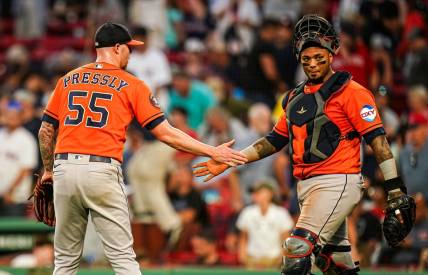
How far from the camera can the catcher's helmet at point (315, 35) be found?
301 inches

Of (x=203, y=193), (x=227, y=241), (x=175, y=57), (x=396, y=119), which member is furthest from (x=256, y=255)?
(x=175, y=57)

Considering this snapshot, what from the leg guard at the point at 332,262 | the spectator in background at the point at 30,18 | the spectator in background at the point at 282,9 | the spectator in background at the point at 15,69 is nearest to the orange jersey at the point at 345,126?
the leg guard at the point at 332,262

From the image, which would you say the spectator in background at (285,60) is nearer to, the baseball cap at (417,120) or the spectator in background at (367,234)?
the baseball cap at (417,120)

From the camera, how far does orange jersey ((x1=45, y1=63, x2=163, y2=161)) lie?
7.53 meters

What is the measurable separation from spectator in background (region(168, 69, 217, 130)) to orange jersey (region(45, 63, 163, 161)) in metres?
7.46

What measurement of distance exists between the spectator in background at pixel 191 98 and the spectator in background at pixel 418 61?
2.83 m

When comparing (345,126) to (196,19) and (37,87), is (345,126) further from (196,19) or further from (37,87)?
(196,19)

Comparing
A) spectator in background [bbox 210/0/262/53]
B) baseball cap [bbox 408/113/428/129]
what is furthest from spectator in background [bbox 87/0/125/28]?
baseball cap [bbox 408/113/428/129]

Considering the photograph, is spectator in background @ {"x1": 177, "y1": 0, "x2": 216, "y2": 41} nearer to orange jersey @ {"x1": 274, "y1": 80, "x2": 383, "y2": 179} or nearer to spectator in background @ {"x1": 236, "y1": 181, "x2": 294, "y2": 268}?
spectator in background @ {"x1": 236, "y1": 181, "x2": 294, "y2": 268}

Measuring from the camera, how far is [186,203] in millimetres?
13445

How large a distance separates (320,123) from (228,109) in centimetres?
748

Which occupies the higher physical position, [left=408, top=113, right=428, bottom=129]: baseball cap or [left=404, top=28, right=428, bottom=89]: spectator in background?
[left=404, top=28, right=428, bottom=89]: spectator in background

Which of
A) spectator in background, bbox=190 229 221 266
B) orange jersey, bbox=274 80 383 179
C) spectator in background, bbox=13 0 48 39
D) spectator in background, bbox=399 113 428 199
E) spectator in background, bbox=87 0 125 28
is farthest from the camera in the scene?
spectator in background, bbox=13 0 48 39

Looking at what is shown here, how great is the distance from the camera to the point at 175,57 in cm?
1733
